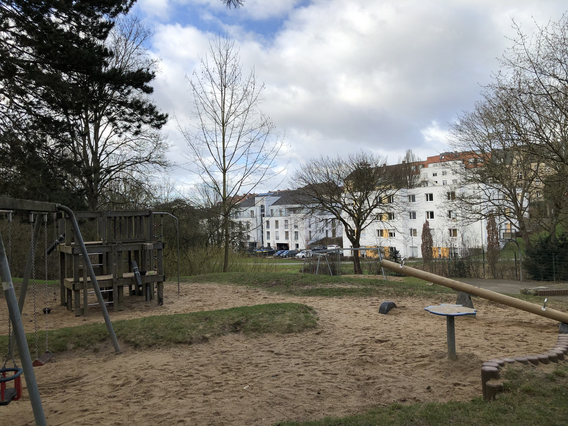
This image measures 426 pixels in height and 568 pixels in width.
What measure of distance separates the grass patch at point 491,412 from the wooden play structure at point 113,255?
6.50 metres

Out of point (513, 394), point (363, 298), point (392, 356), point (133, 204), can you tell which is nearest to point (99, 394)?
point (392, 356)

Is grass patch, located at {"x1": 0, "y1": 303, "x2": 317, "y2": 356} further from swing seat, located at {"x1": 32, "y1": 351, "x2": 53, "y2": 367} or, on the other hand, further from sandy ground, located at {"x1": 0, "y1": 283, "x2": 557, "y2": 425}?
swing seat, located at {"x1": 32, "y1": 351, "x2": 53, "y2": 367}

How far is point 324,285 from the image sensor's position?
40.1ft

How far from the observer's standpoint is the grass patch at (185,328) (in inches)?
252

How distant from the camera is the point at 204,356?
5.73m

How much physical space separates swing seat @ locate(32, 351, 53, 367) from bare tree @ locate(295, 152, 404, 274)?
945 inches

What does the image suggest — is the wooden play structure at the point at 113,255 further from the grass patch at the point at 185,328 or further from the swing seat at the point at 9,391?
the swing seat at the point at 9,391

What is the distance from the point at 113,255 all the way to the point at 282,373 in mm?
5425

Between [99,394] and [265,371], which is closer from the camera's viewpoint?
[99,394]

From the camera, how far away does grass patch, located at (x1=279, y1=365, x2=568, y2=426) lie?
3348 millimetres

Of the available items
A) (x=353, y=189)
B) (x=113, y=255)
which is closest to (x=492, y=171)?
(x=353, y=189)

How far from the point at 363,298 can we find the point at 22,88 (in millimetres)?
10254

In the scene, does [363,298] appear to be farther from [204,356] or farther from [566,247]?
[566,247]

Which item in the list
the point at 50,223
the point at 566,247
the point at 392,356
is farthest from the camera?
the point at 566,247
